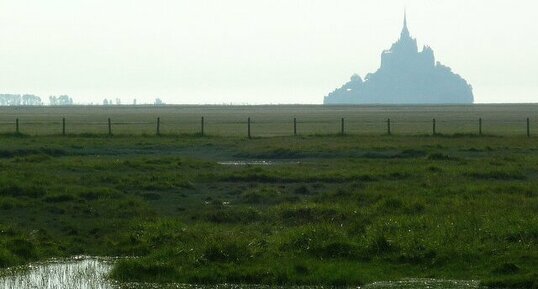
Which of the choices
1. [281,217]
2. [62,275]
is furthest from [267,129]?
[62,275]

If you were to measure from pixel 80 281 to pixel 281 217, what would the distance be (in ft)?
22.3

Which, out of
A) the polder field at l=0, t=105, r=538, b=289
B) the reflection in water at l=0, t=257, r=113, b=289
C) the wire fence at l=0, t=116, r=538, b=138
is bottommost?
the reflection in water at l=0, t=257, r=113, b=289

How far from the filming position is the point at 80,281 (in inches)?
625

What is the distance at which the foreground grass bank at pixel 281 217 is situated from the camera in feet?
54.1

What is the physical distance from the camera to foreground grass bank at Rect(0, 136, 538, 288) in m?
16.5

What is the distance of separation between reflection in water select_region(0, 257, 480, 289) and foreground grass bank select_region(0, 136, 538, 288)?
363 millimetres

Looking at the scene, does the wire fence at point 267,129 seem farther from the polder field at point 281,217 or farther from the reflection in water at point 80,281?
the reflection in water at point 80,281

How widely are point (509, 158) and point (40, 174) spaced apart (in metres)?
18.2

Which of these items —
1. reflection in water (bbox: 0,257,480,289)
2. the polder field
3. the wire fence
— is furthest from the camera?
the wire fence

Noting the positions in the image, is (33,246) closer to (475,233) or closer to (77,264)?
(77,264)

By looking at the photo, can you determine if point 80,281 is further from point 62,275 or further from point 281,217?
point 281,217

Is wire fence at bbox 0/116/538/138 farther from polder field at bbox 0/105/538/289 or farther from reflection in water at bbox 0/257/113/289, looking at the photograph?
reflection in water at bbox 0/257/113/289

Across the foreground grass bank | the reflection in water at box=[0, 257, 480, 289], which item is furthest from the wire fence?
the reflection in water at box=[0, 257, 480, 289]

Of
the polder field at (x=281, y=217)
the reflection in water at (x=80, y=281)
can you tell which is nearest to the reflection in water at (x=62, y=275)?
the reflection in water at (x=80, y=281)
